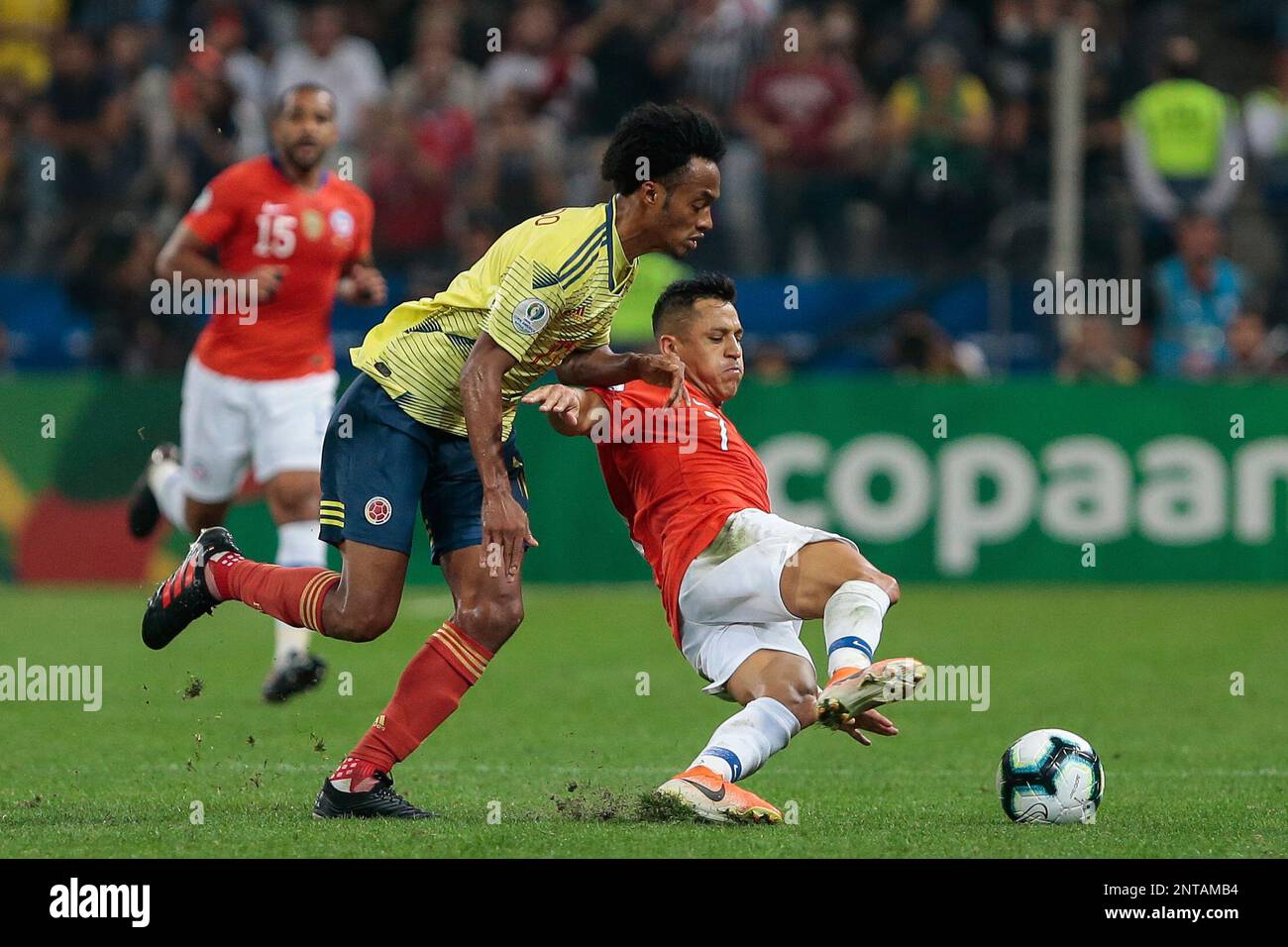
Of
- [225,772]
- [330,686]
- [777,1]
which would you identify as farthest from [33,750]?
[777,1]

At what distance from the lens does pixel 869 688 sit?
18.9 feet

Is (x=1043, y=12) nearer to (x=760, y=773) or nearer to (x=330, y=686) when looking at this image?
(x=330, y=686)

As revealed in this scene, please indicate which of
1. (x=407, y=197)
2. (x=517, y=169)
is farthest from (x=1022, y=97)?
(x=407, y=197)

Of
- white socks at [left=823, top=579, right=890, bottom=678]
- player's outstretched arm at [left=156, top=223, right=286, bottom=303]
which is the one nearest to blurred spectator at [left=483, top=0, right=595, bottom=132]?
player's outstretched arm at [left=156, top=223, right=286, bottom=303]

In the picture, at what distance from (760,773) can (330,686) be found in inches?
135

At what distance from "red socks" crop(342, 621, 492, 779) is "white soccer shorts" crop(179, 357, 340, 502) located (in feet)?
12.0

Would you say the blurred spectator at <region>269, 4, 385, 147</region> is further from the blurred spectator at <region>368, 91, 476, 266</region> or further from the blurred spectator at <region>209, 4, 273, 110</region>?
the blurred spectator at <region>368, 91, 476, 266</region>

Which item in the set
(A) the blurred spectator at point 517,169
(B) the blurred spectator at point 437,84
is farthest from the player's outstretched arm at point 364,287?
(B) the blurred spectator at point 437,84

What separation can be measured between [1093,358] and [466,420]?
998 cm

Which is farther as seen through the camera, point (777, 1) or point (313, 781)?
point (777, 1)

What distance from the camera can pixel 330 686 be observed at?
1062cm

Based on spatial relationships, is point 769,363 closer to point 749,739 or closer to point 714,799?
point 749,739

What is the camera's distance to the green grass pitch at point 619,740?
610 centimetres
